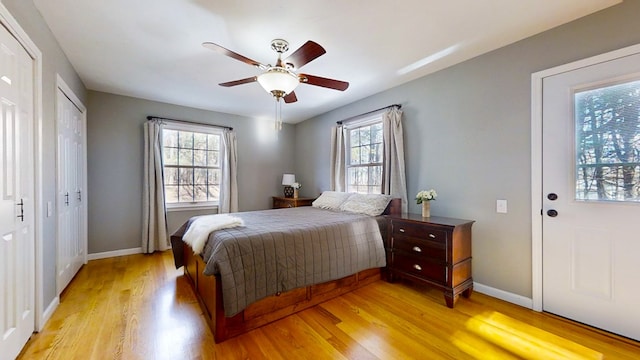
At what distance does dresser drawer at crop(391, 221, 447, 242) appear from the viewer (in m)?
2.42

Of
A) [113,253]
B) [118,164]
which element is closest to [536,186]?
[118,164]

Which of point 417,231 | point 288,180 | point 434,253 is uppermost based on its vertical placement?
point 288,180

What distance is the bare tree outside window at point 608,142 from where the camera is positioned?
1845 mm

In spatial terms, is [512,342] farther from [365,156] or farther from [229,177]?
[229,177]

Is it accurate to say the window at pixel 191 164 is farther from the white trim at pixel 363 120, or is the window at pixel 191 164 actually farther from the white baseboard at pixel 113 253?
the white trim at pixel 363 120

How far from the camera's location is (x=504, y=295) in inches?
A: 97.0

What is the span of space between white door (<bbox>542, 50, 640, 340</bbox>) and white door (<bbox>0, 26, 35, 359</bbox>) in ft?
12.9

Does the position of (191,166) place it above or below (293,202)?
above

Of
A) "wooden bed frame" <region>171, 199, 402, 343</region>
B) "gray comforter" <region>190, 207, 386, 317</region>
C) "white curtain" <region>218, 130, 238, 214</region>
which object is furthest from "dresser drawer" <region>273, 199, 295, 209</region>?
"wooden bed frame" <region>171, 199, 402, 343</region>

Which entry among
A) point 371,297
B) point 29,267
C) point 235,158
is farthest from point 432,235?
point 235,158

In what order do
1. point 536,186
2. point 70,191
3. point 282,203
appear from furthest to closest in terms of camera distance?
point 282,203
point 70,191
point 536,186

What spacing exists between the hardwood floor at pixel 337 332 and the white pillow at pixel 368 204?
3.03 feet

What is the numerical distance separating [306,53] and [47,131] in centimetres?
233

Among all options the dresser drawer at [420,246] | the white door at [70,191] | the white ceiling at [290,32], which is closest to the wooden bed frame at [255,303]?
the dresser drawer at [420,246]
